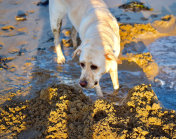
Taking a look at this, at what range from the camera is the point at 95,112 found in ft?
7.99

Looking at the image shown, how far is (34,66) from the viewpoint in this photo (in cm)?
425

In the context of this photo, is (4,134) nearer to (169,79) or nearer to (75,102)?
(75,102)

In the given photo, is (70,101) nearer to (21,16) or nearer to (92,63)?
(92,63)

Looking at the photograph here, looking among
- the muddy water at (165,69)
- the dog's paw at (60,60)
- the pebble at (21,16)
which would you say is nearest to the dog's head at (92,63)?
the muddy water at (165,69)

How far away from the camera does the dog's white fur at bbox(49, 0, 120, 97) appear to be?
263cm

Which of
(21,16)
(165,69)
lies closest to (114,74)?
(165,69)

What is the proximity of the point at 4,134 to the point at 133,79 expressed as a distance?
7.98ft

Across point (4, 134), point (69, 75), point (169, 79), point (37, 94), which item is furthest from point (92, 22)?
point (4, 134)

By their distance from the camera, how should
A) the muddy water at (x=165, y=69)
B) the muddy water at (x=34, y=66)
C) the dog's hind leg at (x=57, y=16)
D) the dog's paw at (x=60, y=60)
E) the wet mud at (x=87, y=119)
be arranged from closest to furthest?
the wet mud at (x=87, y=119)
the muddy water at (x=165, y=69)
the muddy water at (x=34, y=66)
the dog's hind leg at (x=57, y=16)
the dog's paw at (x=60, y=60)

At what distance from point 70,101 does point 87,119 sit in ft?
1.38

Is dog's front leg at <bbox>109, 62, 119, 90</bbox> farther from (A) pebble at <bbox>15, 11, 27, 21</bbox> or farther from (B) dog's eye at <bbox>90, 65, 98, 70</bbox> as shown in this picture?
(A) pebble at <bbox>15, 11, 27, 21</bbox>

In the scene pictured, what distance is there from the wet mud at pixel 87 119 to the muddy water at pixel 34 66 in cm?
64

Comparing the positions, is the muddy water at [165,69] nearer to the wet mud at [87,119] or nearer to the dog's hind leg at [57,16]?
the wet mud at [87,119]

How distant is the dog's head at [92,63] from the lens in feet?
8.51
